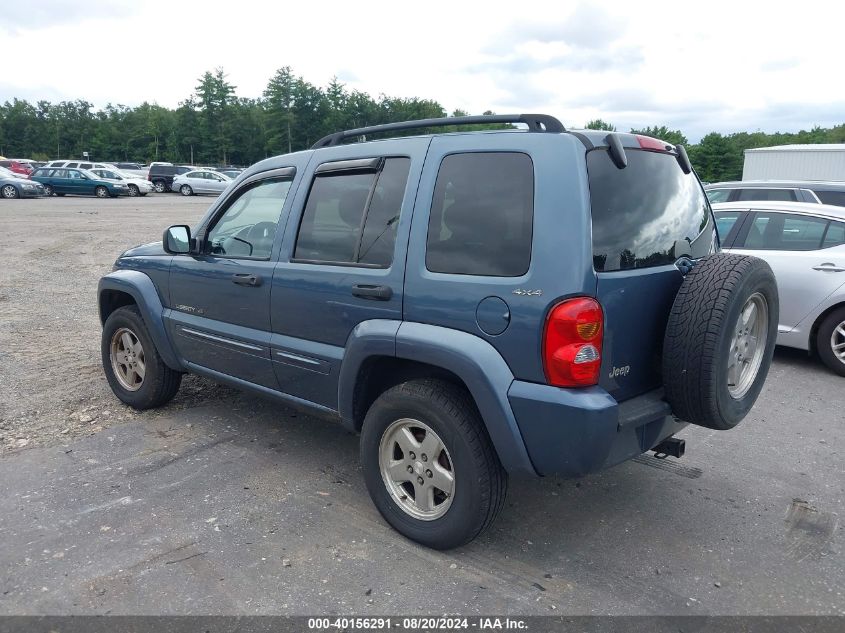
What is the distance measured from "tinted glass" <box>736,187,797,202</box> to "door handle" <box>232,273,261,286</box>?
28.2 feet

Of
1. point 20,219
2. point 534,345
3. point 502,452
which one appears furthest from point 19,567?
point 20,219

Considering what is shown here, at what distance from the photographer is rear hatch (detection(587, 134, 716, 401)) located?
2930 mm

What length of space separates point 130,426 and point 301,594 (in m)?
2.53

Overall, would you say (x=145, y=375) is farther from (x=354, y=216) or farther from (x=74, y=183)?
(x=74, y=183)

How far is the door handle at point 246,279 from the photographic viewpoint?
406 cm

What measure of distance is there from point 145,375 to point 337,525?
7.49 feet

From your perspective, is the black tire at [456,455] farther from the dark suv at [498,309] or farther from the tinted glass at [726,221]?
the tinted glass at [726,221]

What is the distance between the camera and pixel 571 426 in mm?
2789

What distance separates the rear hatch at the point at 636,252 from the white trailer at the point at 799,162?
22.8m

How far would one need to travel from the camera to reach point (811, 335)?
6.67 metres

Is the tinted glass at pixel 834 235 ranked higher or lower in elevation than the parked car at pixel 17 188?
lower

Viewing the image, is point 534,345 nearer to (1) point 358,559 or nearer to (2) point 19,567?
(1) point 358,559

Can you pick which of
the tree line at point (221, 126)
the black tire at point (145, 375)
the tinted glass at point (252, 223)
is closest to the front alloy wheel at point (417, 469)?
the tinted glass at point (252, 223)

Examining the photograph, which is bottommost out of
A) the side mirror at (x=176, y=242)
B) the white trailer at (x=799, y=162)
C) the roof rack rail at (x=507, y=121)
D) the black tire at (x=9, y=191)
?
the side mirror at (x=176, y=242)
